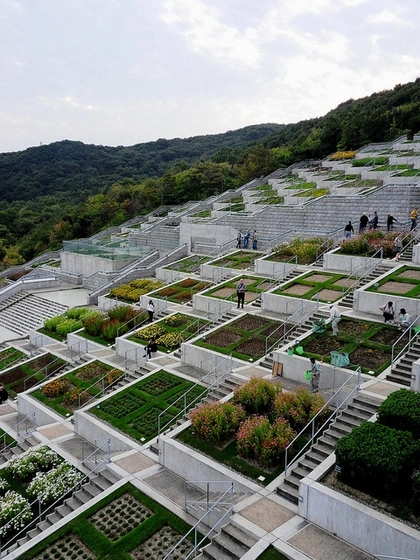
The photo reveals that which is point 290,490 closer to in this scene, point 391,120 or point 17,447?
point 17,447

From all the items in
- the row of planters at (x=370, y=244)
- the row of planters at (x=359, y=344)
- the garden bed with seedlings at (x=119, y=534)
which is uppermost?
the row of planters at (x=370, y=244)

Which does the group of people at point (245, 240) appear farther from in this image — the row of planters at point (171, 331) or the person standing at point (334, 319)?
the person standing at point (334, 319)

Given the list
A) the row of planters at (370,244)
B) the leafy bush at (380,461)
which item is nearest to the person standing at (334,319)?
the leafy bush at (380,461)

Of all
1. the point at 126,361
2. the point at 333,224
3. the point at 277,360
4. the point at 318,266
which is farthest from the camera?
the point at 333,224

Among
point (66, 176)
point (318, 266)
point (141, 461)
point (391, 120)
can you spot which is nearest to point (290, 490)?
point (141, 461)

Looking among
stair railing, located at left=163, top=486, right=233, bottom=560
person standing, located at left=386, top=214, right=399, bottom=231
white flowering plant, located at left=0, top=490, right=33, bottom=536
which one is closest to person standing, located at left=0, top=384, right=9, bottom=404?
white flowering plant, located at left=0, top=490, right=33, bottom=536

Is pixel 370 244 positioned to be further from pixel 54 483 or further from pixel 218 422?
pixel 54 483

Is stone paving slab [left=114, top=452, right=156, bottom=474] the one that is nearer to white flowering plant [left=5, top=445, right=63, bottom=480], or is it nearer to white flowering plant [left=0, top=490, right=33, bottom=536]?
white flowering plant [left=5, top=445, right=63, bottom=480]

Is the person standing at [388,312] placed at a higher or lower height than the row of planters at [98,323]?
higher
